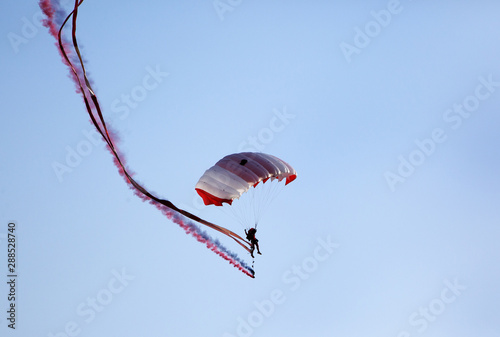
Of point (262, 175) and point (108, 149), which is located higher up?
point (108, 149)

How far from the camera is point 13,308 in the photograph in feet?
113

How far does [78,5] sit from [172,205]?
7457mm

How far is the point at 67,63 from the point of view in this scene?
28.3m

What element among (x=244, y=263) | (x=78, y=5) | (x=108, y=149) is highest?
(x=78, y=5)

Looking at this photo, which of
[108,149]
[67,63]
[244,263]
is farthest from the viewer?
[244,263]

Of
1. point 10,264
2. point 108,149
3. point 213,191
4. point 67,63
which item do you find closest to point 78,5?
point 67,63

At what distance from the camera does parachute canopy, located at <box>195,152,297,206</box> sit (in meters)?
33.4

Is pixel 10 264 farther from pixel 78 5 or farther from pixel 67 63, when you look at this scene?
pixel 78 5

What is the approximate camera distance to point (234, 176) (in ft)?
110

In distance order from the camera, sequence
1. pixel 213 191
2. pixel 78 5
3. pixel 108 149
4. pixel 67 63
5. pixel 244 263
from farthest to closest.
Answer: pixel 244 263 < pixel 213 191 < pixel 108 149 < pixel 67 63 < pixel 78 5

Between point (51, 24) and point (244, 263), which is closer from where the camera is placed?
point (51, 24)

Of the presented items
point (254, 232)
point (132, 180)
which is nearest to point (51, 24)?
point (132, 180)

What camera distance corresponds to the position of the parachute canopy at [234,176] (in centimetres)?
3344

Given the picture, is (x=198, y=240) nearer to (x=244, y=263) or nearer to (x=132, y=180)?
(x=244, y=263)
